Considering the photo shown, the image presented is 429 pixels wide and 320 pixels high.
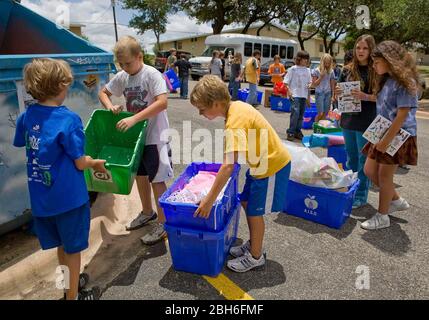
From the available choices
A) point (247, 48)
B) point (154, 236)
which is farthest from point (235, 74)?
point (247, 48)

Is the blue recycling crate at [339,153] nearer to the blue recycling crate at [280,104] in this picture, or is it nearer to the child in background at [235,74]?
the blue recycling crate at [280,104]

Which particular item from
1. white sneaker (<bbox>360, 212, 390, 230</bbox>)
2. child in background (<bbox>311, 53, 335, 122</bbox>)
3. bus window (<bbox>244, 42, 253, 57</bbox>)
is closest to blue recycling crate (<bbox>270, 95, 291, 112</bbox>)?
child in background (<bbox>311, 53, 335, 122</bbox>)

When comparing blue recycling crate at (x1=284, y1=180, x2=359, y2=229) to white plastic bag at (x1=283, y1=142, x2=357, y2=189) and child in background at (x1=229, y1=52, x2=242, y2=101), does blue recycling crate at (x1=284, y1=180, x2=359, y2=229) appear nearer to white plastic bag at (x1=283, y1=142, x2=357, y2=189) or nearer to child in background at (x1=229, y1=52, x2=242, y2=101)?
white plastic bag at (x1=283, y1=142, x2=357, y2=189)

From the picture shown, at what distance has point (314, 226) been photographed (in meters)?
3.52

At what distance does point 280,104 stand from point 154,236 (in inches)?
306

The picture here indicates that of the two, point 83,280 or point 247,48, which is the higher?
point 247,48

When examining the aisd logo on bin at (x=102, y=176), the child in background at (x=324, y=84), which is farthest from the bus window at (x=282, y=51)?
the aisd logo on bin at (x=102, y=176)

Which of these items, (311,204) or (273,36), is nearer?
(311,204)

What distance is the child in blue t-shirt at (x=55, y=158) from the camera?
2.01 m

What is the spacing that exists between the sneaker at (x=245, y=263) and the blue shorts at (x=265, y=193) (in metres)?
0.39

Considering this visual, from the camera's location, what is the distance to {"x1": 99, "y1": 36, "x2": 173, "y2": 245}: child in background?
9.09ft

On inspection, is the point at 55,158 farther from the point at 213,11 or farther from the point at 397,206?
the point at 213,11
